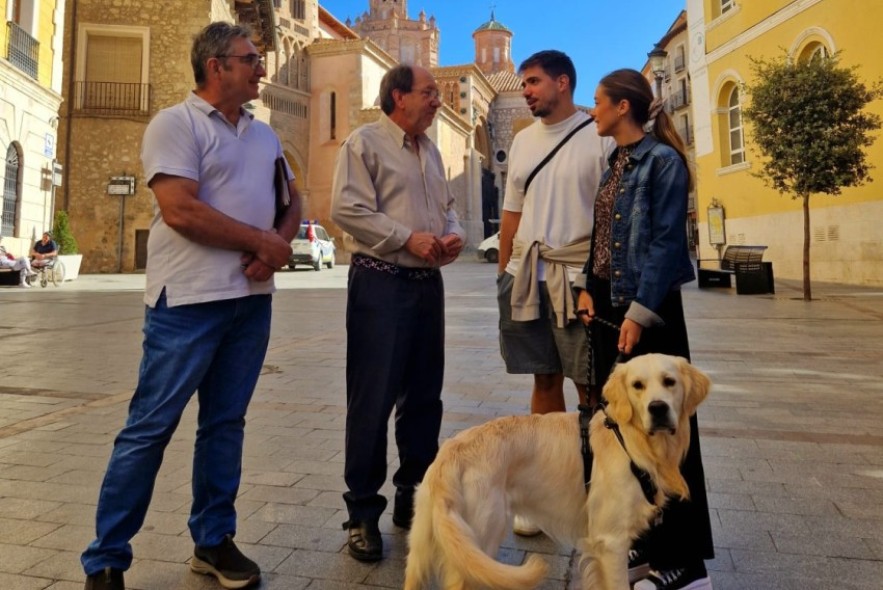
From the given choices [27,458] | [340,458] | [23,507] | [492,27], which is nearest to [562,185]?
[340,458]

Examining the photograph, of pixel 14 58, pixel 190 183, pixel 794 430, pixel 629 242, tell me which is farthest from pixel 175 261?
pixel 14 58

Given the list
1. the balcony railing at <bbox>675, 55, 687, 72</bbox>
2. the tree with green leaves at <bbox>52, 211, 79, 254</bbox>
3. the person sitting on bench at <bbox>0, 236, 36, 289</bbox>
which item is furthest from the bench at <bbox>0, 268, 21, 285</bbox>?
the balcony railing at <bbox>675, 55, 687, 72</bbox>

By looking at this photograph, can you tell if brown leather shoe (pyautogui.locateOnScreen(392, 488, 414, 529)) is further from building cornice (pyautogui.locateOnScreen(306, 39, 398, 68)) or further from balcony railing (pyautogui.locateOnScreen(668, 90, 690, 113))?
balcony railing (pyautogui.locateOnScreen(668, 90, 690, 113))

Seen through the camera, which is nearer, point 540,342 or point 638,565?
point 638,565

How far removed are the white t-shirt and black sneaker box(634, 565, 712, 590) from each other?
3.98 ft

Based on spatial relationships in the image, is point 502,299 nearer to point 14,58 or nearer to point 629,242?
point 629,242

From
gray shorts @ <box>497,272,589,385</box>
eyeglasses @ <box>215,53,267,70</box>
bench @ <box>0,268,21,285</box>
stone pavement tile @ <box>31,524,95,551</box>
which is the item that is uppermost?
bench @ <box>0,268,21,285</box>

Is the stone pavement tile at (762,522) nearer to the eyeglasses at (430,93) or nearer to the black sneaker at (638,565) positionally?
the black sneaker at (638,565)

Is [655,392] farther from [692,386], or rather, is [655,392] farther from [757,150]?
[757,150]

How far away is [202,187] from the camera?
2.32 m

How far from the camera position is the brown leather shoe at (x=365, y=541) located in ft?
8.42

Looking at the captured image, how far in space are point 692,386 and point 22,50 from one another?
20.6 metres

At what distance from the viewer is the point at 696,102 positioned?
2231 centimetres

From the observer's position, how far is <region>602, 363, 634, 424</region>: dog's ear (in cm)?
202
